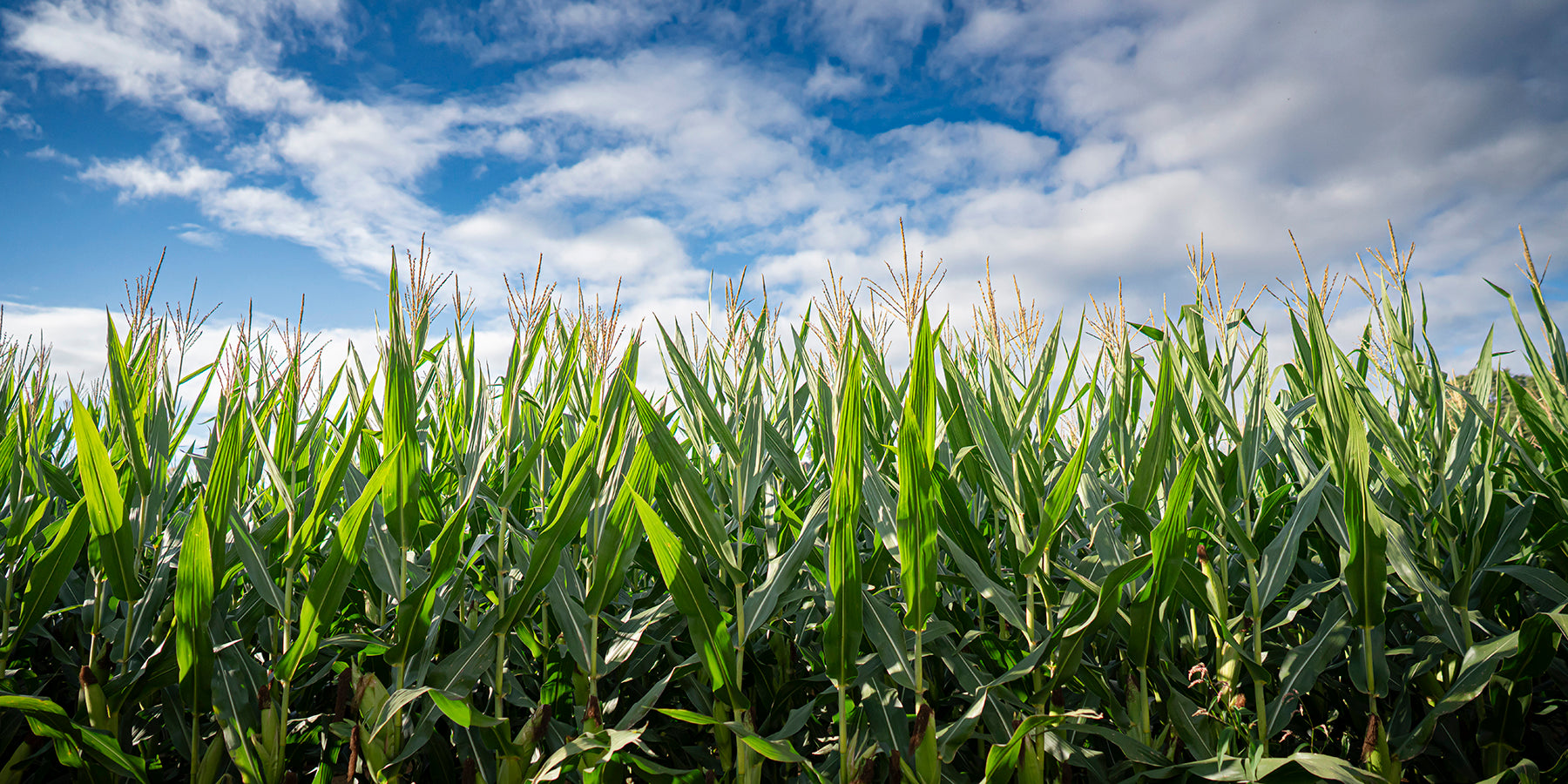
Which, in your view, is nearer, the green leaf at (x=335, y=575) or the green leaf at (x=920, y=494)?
the green leaf at (x=920, y=494)

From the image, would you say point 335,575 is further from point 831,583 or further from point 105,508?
point 831,583

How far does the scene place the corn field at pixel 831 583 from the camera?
150 centimetres

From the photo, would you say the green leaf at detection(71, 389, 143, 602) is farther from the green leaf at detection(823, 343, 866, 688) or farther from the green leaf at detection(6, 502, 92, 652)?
the green leaf at detection(823, 343, 866, 688)

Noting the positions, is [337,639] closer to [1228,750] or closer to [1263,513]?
[1228,750]

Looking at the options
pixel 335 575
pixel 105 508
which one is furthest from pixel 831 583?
pixel 105 508

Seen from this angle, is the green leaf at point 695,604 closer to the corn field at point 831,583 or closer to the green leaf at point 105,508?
the corn field at point 831,583

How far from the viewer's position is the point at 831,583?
4.76 feet

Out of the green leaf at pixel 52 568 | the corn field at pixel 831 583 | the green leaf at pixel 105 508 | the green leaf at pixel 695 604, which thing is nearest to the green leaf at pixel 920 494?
the corn field at pixel 831 583

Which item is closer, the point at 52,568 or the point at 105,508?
the point at 105,508

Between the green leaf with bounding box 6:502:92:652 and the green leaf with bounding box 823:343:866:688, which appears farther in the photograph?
the green leaf with bounding box 6:502:92:652

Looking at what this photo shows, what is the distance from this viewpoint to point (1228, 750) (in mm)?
1631

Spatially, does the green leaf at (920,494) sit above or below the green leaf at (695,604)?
above

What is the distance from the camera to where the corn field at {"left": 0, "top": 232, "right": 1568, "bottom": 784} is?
150cm

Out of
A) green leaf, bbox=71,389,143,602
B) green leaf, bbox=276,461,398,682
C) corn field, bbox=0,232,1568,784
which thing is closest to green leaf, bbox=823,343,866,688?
corn field, bbox=0,232,1568,784
